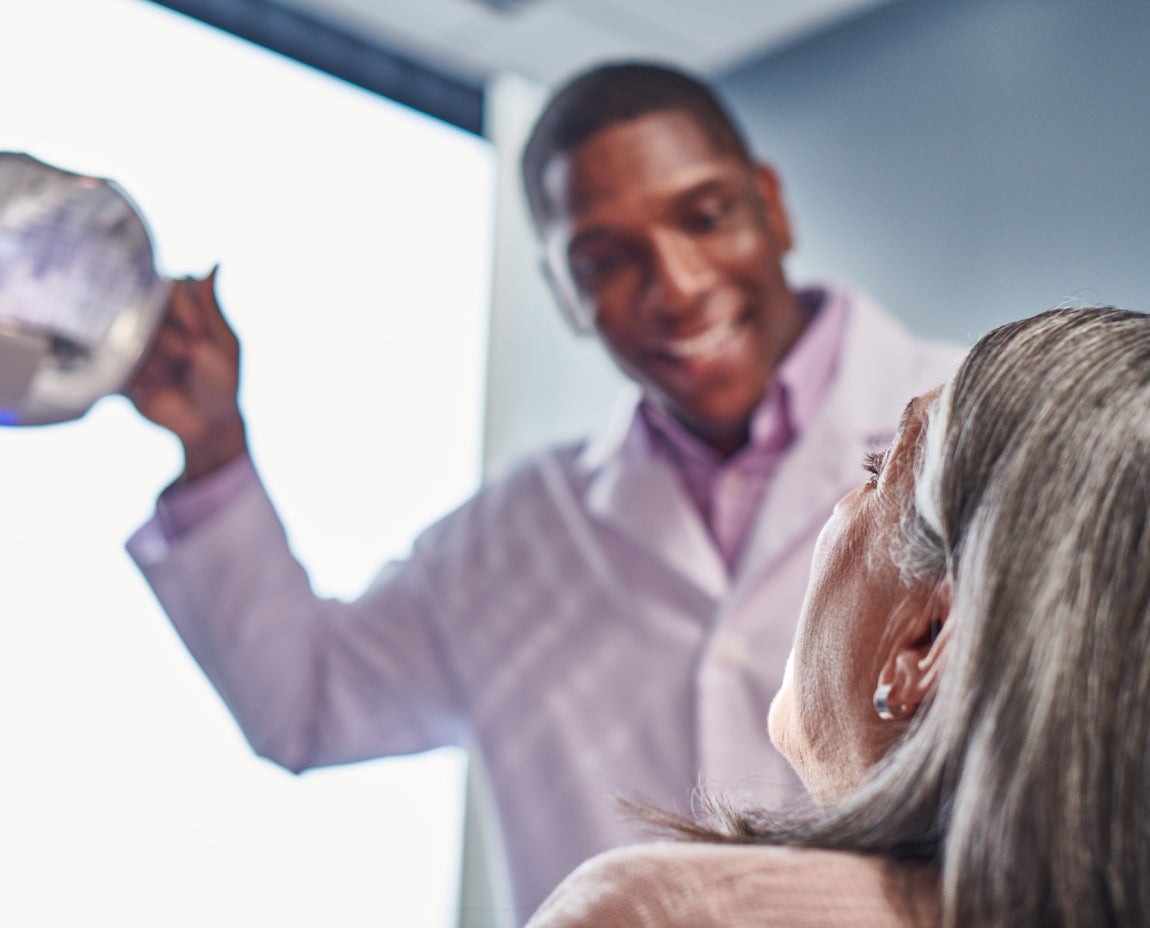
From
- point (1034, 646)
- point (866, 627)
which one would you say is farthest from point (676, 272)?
point (1034, 646)

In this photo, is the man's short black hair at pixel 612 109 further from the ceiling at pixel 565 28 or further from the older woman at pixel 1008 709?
the older woman at pixel 1008 709

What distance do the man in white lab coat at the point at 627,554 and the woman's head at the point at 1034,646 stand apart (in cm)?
64

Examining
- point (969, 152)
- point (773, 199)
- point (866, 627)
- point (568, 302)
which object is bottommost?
point (866, 627)

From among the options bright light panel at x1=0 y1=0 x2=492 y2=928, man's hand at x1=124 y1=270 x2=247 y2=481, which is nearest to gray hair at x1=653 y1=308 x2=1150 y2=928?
man's hand at x1=124 y1=270 x2=247 y2=481

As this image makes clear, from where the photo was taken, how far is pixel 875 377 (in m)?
1.17

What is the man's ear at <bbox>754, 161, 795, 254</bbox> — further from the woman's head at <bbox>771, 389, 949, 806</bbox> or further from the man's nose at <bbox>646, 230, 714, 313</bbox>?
the woman's head at <bbox>771, 389, 949, 806</bbox>

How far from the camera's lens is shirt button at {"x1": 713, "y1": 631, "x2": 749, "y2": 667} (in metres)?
1.09

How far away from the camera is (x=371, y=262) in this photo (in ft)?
5.03

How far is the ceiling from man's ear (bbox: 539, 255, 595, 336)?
472 millimetres

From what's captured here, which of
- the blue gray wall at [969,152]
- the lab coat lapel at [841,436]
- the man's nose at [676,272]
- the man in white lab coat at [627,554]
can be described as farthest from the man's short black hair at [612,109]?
the blue gray wall at [969,152]

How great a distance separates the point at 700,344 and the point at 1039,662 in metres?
0.77

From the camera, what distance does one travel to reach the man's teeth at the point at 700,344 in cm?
113

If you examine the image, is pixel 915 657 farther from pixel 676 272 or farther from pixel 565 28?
pixel 565 28

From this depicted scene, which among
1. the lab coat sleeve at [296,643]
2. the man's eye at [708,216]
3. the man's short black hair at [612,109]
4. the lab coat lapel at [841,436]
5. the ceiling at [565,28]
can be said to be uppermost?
the ceiling at [565,28]
